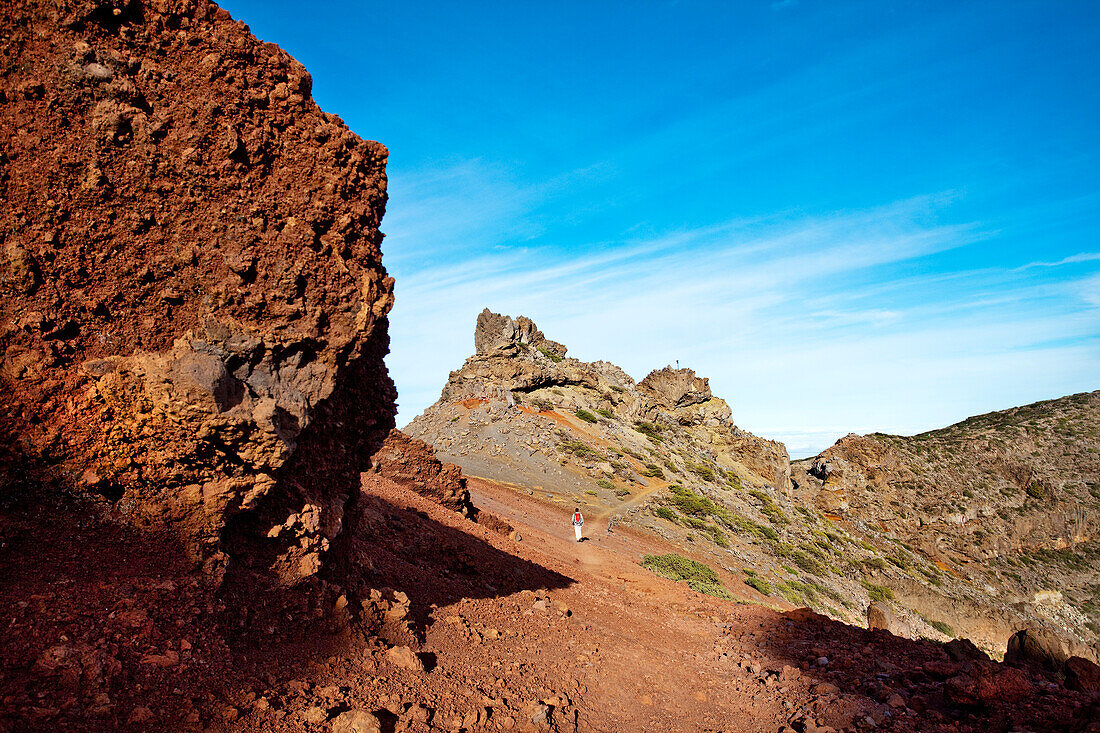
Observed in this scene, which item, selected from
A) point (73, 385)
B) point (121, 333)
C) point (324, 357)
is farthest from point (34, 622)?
point (324, 357)

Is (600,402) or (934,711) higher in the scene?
(600,402)

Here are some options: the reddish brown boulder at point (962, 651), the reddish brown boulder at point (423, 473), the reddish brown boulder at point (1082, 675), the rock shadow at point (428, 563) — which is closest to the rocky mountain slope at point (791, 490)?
the reddish brown boulder at point (423, 473)

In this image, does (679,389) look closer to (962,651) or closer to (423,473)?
(423,473)

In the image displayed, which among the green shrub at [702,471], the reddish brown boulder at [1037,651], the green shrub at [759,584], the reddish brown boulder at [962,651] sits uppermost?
the green shrub at [702,471]

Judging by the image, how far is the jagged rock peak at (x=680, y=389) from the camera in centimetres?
5453

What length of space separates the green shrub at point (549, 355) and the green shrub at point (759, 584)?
95.9 ft

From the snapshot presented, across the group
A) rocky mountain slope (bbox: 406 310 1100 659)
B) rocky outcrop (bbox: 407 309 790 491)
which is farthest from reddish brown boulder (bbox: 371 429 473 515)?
rocky outcrop (bbox: 407 309 790 491)

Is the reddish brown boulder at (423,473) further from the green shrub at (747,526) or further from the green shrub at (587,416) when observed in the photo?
the green shrub at (587,416)

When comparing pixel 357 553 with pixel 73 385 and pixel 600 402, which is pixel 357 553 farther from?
pixel 600 402

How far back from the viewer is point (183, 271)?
4.89 metres

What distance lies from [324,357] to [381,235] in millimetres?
1476

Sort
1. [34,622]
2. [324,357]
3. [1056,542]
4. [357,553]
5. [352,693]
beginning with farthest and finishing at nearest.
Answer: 1. [1056,542]
2. [357,553]
3. [324,357]
4. [352,693]
5. [34,622]

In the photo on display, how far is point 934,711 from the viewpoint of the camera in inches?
259

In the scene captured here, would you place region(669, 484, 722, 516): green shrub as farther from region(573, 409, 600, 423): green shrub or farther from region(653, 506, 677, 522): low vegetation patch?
region(573, 409, 600, 423): green shrub
